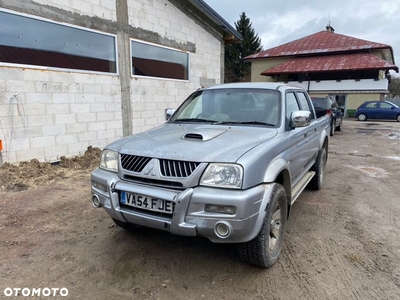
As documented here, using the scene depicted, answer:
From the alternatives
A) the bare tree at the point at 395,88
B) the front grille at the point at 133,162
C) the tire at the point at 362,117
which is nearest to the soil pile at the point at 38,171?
the front grille at the point at 133,162

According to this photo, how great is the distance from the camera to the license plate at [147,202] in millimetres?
2426

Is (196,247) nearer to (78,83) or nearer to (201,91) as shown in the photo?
(201,91)

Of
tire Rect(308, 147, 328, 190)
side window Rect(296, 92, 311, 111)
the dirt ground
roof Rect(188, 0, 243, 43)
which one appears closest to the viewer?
the dirt ground

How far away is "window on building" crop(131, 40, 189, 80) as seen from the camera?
8.83m

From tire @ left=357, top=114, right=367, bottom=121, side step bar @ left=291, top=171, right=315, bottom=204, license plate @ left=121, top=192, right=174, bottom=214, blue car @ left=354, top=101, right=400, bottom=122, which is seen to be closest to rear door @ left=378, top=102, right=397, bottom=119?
blue car @ left=354, top=101, right=400, bottom=122

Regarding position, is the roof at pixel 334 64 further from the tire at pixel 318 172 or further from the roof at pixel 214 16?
the tire at pixel 318 172

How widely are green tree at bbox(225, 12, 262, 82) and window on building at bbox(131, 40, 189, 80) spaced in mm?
34354

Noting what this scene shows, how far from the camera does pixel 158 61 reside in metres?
9.56

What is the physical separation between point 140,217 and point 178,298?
2.43 feet

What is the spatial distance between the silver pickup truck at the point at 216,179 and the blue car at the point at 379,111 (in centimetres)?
2180

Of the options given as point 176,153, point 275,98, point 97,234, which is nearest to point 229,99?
point 275,98

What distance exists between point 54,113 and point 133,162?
4986 mm

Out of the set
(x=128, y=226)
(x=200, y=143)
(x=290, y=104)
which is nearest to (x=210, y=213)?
(x=200, y=143)

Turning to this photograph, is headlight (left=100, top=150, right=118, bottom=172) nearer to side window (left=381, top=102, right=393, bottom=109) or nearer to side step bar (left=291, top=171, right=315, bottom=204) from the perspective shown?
side step bar (left=291, top=171, right=315, bottom=204)
